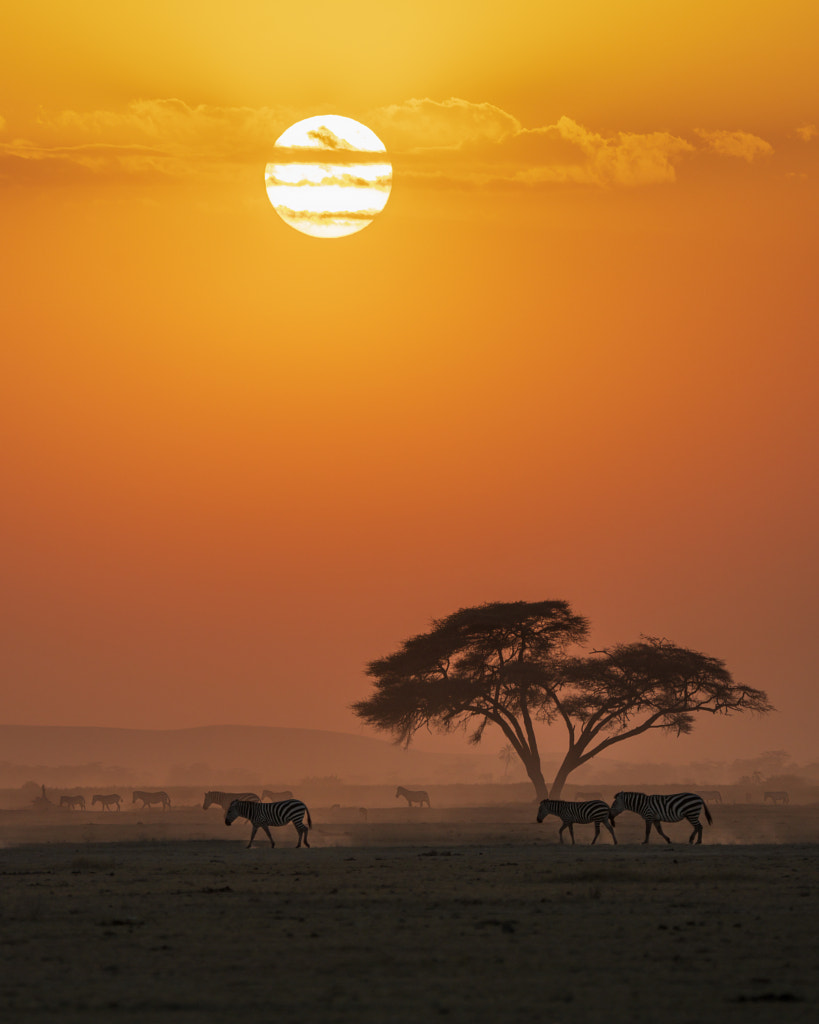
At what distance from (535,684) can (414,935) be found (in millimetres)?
52333

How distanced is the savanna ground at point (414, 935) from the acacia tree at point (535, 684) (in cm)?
3340

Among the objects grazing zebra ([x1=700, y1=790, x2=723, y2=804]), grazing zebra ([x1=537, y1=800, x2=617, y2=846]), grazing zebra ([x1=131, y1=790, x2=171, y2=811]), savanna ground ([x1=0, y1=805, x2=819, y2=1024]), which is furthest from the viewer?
grazing zebra ([x1=700, y1=790, x2=723, y2=804])

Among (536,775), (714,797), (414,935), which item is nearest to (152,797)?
(536,775)

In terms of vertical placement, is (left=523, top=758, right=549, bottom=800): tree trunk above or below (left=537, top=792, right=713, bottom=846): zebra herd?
above

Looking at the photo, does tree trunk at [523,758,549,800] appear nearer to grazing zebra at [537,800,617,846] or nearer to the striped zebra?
grazing zebra at [537,800,617,846]

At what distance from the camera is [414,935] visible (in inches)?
848

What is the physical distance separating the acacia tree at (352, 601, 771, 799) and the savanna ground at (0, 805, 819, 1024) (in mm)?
33405

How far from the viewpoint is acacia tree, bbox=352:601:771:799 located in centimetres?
7456

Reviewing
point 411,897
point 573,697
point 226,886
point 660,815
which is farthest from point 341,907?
point 573,697

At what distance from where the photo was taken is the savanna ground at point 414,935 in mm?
16078

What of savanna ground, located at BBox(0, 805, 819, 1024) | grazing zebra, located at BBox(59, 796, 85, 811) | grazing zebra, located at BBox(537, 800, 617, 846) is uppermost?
grazing zebra, located at BBox(59, 796, 85, 811)

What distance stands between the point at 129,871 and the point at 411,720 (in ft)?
142

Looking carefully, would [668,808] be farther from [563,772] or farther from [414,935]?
[563,772]

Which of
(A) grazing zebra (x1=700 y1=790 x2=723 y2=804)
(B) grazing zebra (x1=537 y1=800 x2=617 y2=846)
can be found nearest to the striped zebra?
(B) grazing zebra (x1=537 y1=800 x2=617 y2=846)
